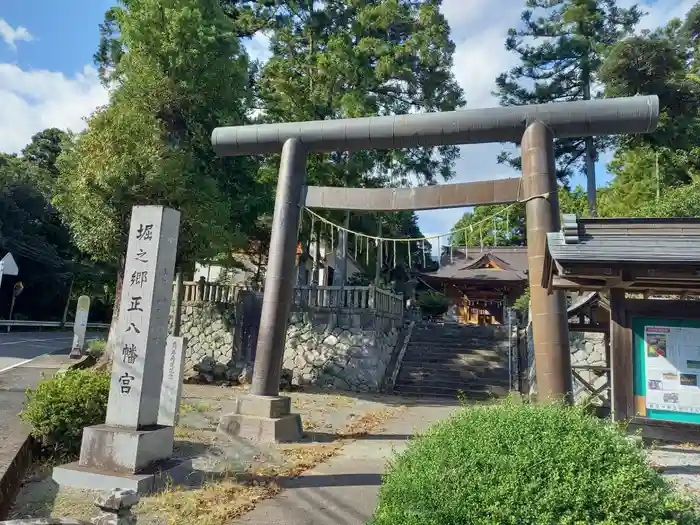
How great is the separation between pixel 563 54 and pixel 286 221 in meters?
20.8

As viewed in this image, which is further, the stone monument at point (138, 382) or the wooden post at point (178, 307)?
the wooden post at point (178, 307)

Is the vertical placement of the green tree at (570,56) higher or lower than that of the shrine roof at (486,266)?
higher

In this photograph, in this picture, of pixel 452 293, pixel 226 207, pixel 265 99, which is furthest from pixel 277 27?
pixel 452 293

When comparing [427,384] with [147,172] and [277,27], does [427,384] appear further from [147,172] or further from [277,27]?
[277,27]

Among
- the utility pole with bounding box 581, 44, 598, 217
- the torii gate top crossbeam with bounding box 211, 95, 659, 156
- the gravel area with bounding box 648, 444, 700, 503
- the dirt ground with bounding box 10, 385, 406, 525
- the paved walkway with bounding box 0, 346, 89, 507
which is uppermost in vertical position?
the utility pole with bounding box 581, 44, 598, 217

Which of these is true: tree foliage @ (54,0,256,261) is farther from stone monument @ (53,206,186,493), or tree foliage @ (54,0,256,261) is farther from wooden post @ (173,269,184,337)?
stone monument @ (53,206,186,493)

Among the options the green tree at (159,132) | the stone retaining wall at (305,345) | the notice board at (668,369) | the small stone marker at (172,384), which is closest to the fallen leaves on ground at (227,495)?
the small stone marker at (172,384)

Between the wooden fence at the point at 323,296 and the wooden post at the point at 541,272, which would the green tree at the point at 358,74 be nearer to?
the wooden fence at the point at 323,296

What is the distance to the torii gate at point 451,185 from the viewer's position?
23.7 feet

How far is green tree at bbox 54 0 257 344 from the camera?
1280 cm

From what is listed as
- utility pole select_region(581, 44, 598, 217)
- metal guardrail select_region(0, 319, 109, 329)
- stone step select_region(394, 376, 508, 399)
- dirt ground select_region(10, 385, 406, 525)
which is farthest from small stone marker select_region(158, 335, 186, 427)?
metal guardrail select_region(0, 319, 109, 329)

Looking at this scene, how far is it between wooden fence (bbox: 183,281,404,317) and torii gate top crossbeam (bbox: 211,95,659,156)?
8.66 meters

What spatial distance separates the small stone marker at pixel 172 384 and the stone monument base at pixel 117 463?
6.44ft

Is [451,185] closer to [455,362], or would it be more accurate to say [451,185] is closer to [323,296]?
[323,296]
